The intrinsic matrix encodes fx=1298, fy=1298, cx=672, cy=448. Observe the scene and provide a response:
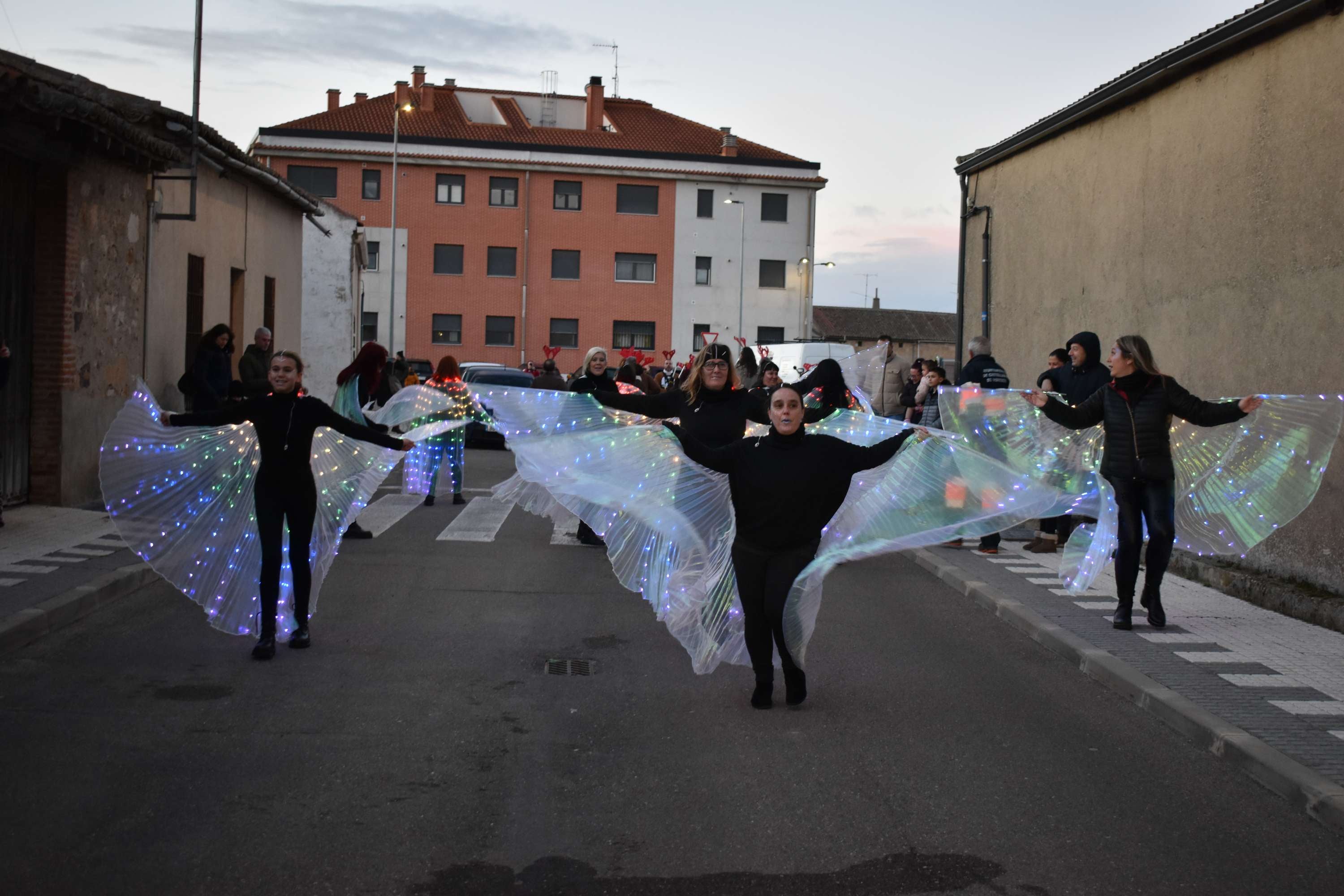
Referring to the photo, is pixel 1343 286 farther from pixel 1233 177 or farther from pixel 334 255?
pixel 334 255

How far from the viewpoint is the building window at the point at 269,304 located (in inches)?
846

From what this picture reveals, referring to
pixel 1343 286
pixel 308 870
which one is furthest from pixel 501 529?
pixel 308 870

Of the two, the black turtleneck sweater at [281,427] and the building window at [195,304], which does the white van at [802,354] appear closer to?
the building window at [195,304]

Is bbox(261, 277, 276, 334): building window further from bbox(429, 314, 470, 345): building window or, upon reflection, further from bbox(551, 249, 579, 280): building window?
→ bbox(551, 249, 579, 280): building window

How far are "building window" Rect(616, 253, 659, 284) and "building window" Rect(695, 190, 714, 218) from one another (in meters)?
2.61

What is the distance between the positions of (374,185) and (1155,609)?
46.7 meters

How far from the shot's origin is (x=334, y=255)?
32938 millimetres

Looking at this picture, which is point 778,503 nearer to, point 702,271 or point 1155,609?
point 1155,609

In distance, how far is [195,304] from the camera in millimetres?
17344

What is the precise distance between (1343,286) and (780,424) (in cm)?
525

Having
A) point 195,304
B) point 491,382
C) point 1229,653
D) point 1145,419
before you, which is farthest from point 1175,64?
A: point 491,382

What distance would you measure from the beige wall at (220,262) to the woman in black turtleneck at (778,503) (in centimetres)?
1082

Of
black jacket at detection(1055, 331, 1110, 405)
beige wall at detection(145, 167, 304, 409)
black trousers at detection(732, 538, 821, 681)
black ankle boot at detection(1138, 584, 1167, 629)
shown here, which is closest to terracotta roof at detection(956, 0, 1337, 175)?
black jacket at detection(1055, 331, 1110, 405)

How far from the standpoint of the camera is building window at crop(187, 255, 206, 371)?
1711 centimetres
